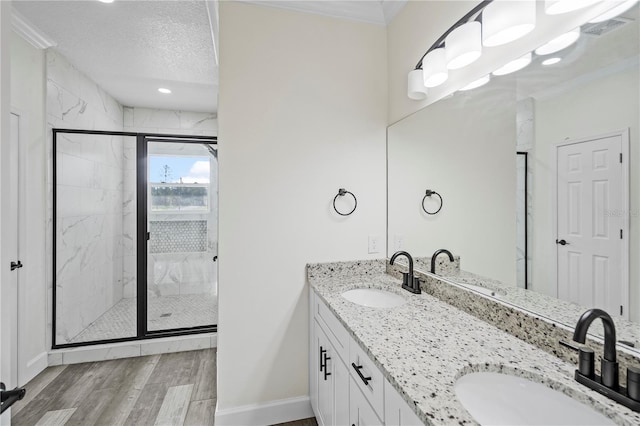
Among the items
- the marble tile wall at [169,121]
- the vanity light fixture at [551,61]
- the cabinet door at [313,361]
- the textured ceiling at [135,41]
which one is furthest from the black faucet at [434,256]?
the marble tile wall at [169,121]

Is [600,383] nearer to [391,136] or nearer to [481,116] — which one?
[481,116]

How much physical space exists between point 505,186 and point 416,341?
74cm

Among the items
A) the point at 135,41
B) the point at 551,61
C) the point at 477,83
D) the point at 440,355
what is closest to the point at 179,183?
the point at 135,41

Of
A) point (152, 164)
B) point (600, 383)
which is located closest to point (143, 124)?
→ point (152, 164)

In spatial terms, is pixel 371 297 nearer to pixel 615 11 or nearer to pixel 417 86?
pixel 417 86

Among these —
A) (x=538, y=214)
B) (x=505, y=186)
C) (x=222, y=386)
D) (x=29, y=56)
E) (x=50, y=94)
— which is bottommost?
(x=222, y=386)

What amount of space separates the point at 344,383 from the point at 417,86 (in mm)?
1547

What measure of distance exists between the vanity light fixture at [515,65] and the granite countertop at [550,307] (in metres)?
0.86

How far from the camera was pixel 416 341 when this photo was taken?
3.44 feet

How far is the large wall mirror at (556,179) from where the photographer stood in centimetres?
84

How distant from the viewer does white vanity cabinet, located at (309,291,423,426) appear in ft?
2.97

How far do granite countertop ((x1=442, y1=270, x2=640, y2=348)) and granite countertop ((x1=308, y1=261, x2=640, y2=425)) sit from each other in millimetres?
124

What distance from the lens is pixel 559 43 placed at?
1023 millimetres

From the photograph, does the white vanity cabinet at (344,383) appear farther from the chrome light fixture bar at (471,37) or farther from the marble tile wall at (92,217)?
the marble tile wall at (92,217)
